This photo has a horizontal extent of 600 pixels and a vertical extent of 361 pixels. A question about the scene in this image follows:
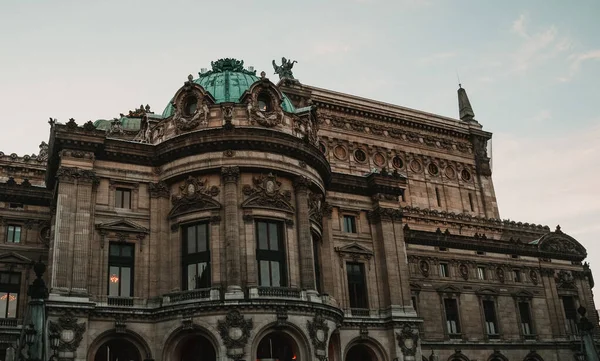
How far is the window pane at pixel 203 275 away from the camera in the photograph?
41344 mm

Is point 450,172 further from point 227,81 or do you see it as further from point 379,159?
point 227,81

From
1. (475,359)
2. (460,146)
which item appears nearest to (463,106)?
(460,146)

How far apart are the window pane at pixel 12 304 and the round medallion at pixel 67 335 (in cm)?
929

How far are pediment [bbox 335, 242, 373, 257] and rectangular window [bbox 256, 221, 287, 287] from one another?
8.17 metres

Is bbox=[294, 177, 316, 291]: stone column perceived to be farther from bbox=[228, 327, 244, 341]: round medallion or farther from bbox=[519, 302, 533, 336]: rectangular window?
bbox=[519, 302, 533, 336]: rectangular window

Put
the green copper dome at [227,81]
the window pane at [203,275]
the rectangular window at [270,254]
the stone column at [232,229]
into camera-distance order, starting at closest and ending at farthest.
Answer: the stone column at [232,229] → the window pane at [203,275] → the rectangular window at [270,254] → the green copper dome at [227,81]

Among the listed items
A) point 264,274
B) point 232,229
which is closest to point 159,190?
point 232,229

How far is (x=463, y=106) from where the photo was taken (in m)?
91.6

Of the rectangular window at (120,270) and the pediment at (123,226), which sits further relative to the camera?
the pediment at (123,226)

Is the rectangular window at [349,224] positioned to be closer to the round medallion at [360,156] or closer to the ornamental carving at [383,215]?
the ornamental carving at [383,215]

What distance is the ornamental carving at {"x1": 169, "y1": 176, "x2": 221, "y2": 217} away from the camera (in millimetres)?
42750

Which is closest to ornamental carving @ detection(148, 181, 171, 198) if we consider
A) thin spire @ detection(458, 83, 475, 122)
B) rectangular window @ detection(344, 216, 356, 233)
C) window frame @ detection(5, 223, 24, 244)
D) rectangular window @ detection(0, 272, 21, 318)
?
window frame @ detection(5, 223, 24, 244)

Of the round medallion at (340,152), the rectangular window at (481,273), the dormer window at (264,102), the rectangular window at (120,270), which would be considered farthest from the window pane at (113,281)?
the rectangular window at (481,273)

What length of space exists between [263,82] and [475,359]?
32528mm
